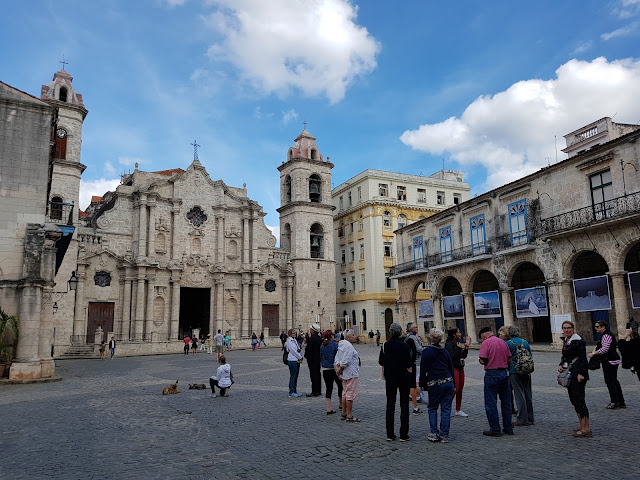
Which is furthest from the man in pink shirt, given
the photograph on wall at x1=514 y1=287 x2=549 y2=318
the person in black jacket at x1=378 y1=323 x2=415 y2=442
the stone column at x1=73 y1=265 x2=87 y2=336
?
the stone column at x1=73 y1=265 x2=87 y2=336

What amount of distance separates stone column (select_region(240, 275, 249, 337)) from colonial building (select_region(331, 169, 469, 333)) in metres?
9.76

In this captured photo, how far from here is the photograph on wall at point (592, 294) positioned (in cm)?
2188

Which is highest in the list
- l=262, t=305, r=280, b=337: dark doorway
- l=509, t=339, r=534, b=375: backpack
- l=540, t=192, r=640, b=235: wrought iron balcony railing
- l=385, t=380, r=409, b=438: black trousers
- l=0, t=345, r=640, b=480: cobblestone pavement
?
l=540, t=192, r=640, b=235: wrought iron balcony railing

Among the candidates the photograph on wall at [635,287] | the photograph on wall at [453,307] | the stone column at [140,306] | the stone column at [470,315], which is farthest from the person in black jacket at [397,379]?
the stone column at [140,306]

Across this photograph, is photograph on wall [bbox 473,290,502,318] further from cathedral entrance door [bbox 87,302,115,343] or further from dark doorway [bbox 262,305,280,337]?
cathedral entrance door [bbox 87,302,115,343]

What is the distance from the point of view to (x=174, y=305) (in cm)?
3897

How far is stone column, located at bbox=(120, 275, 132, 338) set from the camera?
36.7 meters

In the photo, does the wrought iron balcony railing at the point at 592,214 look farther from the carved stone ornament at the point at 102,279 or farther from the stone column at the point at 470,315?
the carved stone ornament at the point at 102,279

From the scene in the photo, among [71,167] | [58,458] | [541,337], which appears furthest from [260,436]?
[71,167]

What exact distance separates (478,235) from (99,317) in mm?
27728

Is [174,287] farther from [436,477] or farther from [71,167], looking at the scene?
[436,477]

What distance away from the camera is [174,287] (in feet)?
129

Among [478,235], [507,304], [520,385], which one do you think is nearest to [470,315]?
[507,304]

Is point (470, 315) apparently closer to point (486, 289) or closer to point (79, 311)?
point (486, 289)
